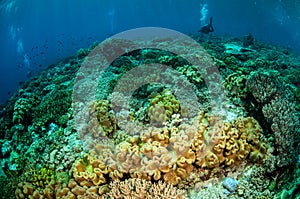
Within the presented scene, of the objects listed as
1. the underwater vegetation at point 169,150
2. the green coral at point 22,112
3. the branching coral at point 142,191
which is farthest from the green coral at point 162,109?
the green coral at point 22,112

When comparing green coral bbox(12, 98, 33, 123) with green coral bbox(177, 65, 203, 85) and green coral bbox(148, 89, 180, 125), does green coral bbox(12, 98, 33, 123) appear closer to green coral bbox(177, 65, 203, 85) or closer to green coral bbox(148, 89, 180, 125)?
green coral bbox(148, 89, 180, 125)

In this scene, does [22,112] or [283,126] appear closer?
[283,126]

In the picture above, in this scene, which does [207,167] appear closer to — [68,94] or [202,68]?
[202,68]

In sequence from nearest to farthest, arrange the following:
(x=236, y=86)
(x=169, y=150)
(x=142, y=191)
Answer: (x=142, y=191) < (x=169, y=150) < (x=236, y=86)

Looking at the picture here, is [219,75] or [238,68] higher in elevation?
[238,68]

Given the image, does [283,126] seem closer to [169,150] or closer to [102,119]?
[169,150]

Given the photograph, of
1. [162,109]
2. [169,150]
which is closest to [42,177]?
[169,150]

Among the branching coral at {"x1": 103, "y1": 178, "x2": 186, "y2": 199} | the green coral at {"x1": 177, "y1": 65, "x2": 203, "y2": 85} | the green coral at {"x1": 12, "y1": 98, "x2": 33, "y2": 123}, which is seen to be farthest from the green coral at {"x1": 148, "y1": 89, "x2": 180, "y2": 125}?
the green coral at {"x1": 12, "y1": 98, "x2": 33, "y2": 123}

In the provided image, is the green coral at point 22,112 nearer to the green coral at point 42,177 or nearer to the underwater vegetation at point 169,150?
the underwater vegetation at point 169,150

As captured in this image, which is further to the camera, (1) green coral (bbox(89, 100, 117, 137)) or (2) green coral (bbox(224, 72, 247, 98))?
(2) green coral (bbox(224, 72, 247, 98))

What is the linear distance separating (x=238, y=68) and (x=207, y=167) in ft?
17.5

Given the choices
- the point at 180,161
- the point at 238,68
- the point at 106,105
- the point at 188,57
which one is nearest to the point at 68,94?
the point at 106,105

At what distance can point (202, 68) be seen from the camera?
24.4ft

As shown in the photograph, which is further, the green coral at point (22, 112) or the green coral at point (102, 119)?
the green coral at point (22, 112)
